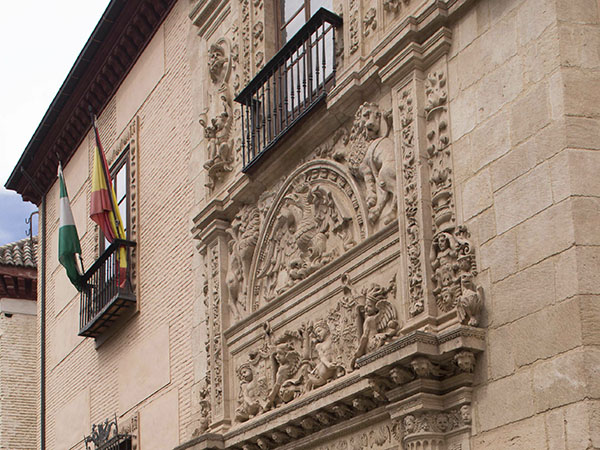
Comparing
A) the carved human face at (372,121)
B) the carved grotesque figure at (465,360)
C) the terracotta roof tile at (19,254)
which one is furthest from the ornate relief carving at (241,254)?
the terracotta roof tile at (19,254)

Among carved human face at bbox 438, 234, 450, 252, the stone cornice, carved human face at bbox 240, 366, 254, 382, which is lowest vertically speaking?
carved human face at bbox 240, 366, 254, 382

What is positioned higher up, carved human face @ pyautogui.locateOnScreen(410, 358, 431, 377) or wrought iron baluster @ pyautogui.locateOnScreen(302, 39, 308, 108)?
wrought iron baluster @ pyautogui.locateOnScreen(302, 39, 308, 108)

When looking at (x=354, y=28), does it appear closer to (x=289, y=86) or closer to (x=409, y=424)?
(x=289, y=86)

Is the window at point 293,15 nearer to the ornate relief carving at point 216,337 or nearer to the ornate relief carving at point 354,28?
the ornate relief carving at point 354,28

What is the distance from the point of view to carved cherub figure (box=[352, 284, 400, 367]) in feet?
26.3

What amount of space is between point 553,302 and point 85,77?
36.1ft

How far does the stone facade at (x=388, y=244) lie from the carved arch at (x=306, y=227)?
19 millimetres

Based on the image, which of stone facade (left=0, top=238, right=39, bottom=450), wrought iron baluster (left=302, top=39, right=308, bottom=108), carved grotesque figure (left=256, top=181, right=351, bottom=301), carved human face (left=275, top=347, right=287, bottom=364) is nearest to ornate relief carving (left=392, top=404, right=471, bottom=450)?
carved grotesque figure (left=256, top=181, right=351, bottom=301)

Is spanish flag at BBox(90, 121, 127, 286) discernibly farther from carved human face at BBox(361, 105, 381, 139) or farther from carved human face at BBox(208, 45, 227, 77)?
carved human face at BBox(361, 105, 381, 139)

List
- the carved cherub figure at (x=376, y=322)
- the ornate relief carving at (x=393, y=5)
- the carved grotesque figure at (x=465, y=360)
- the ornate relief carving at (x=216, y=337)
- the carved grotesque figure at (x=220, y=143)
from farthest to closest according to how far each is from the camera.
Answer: the carved grotesque figure at (x=220, y=143), the ornate relief carving at (x=216, y=337), the ornate relief carving at (x=393, y=5), the carved cherub figure at (x=376, y=322), the carved grotesque figure at (x=465, y=360)

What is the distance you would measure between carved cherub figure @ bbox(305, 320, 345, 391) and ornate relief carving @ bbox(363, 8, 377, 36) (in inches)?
92.3

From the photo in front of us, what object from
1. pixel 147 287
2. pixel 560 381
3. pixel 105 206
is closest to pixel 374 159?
pixel 560 381

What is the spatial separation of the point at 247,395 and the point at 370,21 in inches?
135

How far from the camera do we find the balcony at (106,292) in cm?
1357
